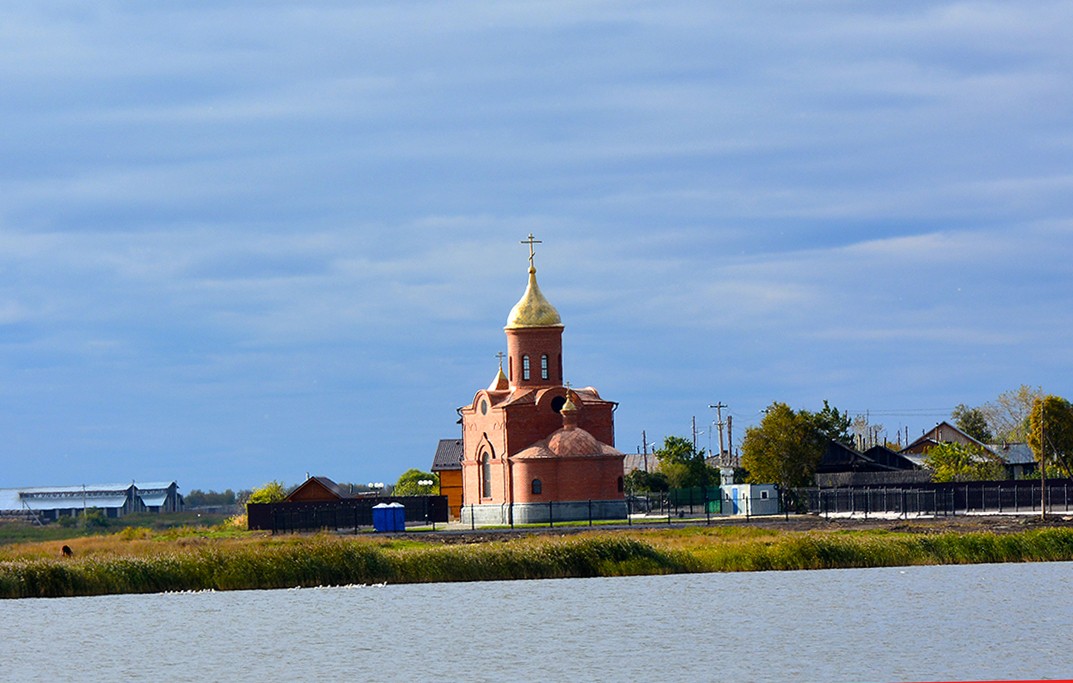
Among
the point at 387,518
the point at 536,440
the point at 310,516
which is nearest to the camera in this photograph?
the point at 387,518

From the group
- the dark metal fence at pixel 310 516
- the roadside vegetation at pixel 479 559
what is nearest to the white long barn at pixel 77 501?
the dark metal fence at pixel 310 516

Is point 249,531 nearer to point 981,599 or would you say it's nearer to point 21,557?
point 21,557

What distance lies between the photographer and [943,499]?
84000mm

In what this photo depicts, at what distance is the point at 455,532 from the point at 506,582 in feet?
68.2

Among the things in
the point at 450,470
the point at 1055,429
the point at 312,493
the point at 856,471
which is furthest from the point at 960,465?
the point at 312,493

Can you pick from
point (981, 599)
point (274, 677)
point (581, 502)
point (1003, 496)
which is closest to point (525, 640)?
point (274, 677)

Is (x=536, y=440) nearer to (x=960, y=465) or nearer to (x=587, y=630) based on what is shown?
(x=960, y=465)

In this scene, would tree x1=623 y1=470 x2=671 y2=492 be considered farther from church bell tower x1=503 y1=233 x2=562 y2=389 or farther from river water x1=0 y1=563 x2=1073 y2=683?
river water x1=0 y1=563 x2=1073 y2=683

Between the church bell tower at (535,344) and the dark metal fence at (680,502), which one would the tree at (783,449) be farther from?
the church bell tower at (535,344)

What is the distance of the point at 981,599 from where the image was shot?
46375 mm

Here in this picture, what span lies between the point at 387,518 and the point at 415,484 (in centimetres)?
4585

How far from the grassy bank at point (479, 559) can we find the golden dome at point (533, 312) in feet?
111

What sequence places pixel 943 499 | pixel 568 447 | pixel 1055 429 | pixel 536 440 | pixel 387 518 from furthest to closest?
1. pixel 1055 429
2. pixel 536 440
3. pixel 568 447
4. pixel 943 499
5. pixel 387 518

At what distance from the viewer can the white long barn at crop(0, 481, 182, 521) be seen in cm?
16425
